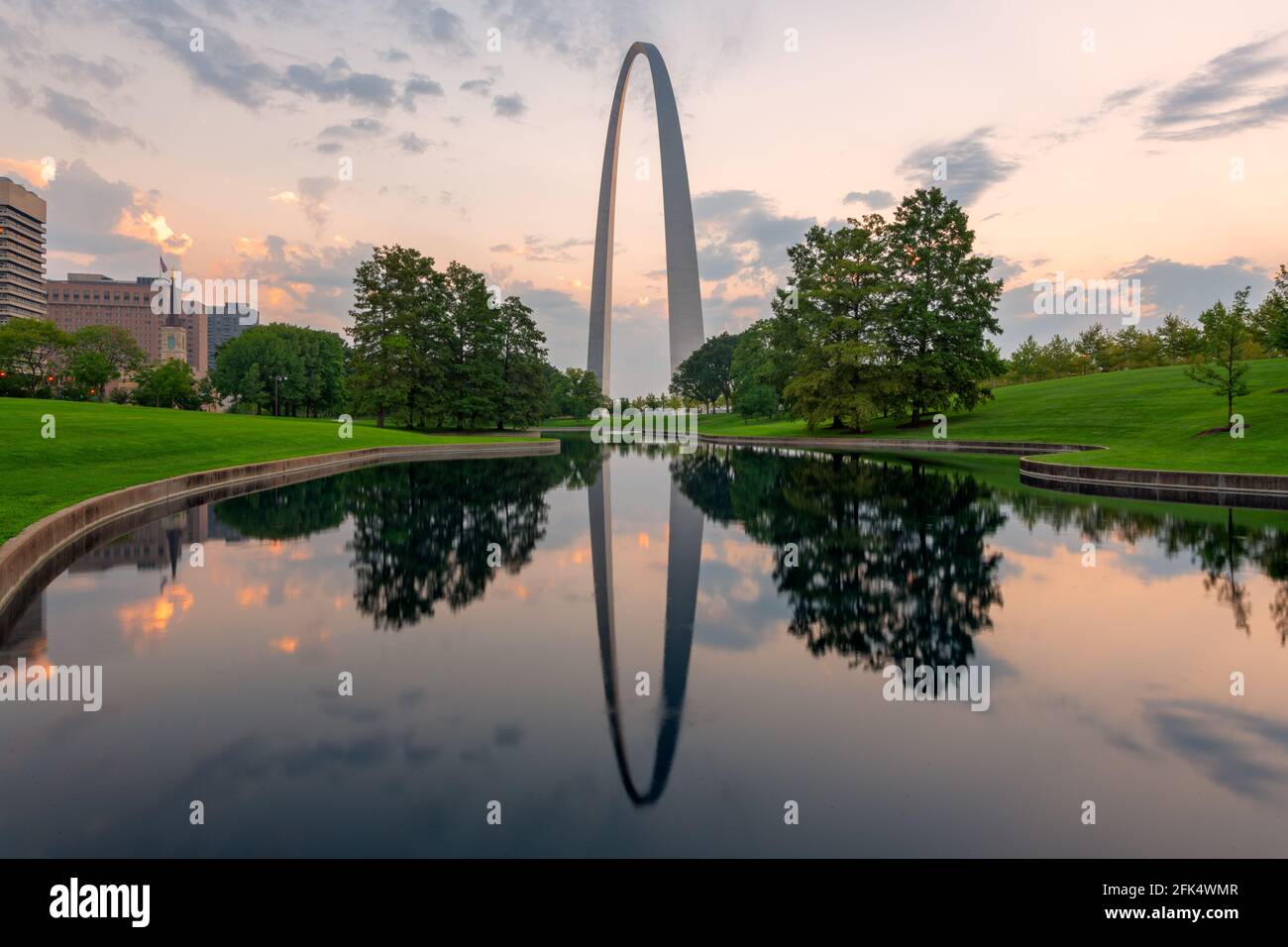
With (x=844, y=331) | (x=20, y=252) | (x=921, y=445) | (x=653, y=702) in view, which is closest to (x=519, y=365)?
(x=844, y=331)

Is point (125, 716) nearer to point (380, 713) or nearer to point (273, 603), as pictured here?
point (380, 713)

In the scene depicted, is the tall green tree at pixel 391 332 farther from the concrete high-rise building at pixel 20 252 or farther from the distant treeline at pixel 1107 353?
the concrete high-rise building at pixel 20 252

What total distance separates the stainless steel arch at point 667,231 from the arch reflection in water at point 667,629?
9334cm

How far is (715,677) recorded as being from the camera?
25.1 feet

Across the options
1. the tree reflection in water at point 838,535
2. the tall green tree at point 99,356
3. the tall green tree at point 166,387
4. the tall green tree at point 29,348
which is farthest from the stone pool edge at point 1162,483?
the tall green tree at point 99,356

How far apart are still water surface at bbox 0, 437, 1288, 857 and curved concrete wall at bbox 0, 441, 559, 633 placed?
1.60 feet

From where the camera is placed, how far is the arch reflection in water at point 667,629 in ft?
19.0

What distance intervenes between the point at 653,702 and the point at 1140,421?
48.3 metres

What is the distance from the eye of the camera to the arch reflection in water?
5785 mm

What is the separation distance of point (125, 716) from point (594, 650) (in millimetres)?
4562

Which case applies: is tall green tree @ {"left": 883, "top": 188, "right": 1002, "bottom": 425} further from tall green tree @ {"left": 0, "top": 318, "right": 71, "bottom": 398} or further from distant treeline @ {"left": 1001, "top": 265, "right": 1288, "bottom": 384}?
tall green tree @ {"left": 0, "top": 318, "right": 71, "bottom": 398}

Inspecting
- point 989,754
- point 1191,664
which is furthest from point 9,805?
point 1191,664
